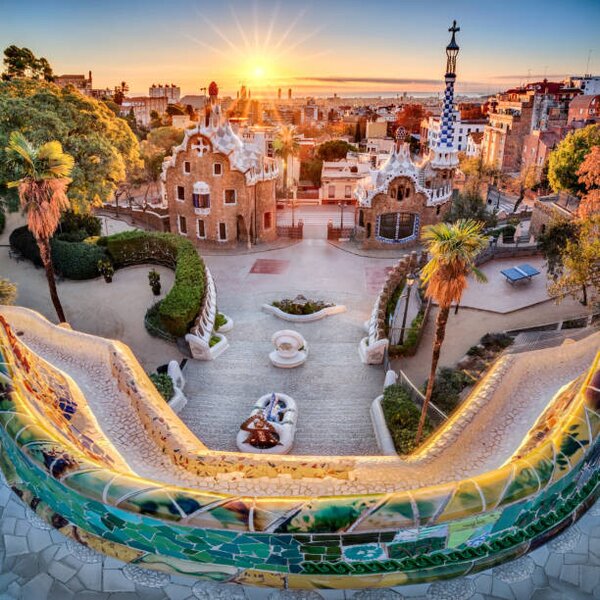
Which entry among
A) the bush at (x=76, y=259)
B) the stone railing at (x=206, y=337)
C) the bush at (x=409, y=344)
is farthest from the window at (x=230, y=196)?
the bush at (x=409, y=344)

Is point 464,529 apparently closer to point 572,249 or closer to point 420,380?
point 420,380

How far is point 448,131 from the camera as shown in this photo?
1677 inches

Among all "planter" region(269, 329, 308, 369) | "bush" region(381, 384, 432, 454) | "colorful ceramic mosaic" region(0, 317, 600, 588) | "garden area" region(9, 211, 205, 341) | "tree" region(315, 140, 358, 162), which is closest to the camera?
"colorful ceramic mosaic" region(0, 317, 600, 588)

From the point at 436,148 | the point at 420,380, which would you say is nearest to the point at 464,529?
the point at 420,380

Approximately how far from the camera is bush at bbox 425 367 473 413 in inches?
763

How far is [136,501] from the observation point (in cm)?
707

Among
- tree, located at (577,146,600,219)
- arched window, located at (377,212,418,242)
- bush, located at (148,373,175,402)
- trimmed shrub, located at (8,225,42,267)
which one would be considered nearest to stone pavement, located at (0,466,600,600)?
bush, located at (148,373,175,402)

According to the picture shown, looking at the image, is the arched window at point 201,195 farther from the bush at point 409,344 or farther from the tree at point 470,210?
the bush at point 409,344

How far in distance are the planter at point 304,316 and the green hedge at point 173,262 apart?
4.22m

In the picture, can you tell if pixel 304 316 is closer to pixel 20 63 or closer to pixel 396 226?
pixel 396 226

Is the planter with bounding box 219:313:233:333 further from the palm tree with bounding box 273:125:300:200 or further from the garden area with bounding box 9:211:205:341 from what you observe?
the palm tree with bounding box 273:125:300:200

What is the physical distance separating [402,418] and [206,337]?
35.0 ft

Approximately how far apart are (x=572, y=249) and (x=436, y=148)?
21866 millimetres

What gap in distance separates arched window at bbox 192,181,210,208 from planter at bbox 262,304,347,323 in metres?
13.9
